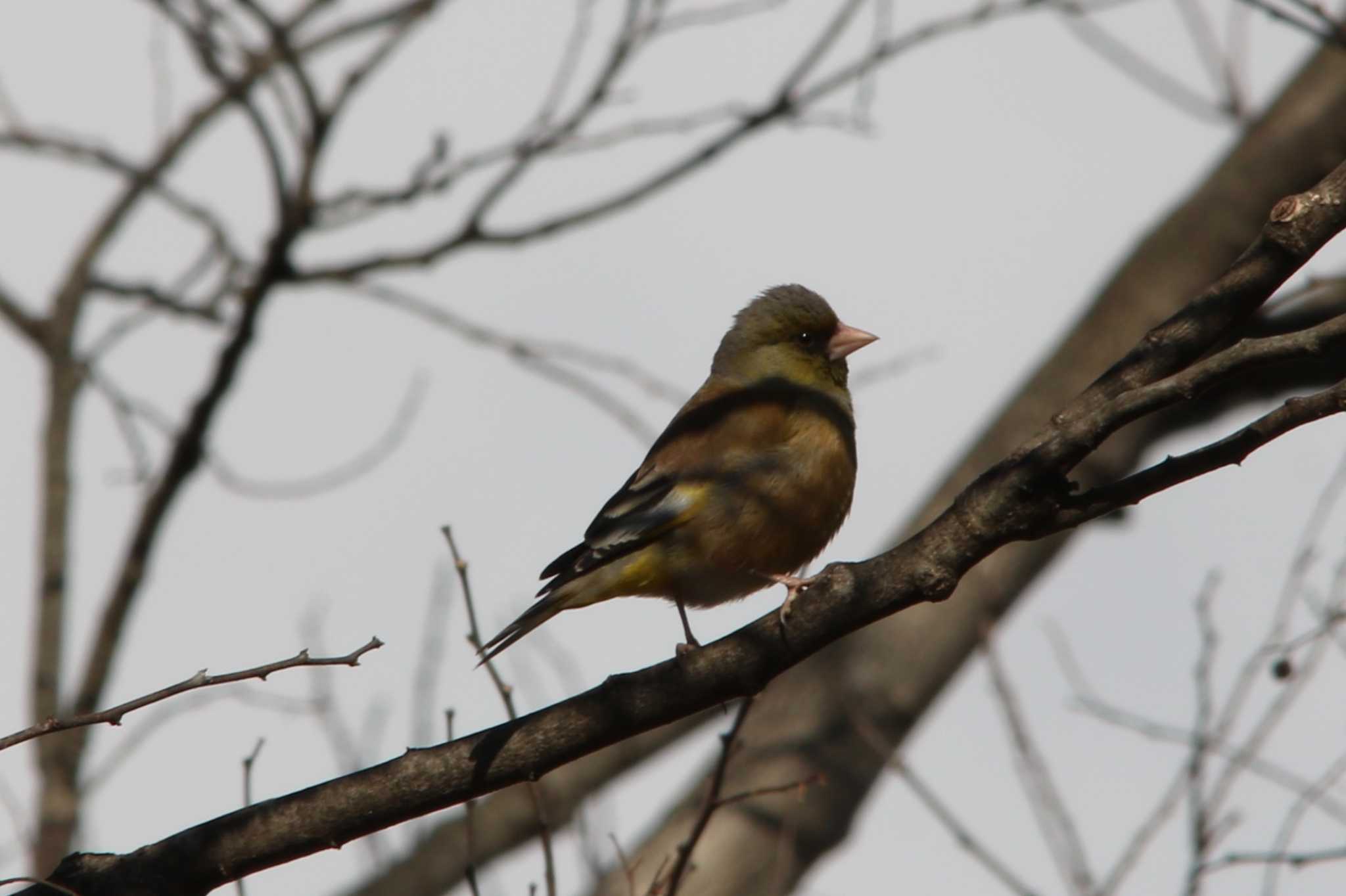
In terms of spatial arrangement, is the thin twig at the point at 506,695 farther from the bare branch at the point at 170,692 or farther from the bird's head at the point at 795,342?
the bird's head at the point at 795,342

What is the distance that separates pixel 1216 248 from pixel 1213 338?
6.28 metres

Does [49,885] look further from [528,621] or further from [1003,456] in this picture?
[1003,456]

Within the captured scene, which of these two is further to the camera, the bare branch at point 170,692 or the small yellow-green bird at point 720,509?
the small yellow-green bird at point 720,509

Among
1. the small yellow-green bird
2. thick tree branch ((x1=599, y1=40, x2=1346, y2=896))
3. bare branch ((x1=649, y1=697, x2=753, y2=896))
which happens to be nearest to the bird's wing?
the small yellow-green bird

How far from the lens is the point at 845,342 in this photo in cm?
691

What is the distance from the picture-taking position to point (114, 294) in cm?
757

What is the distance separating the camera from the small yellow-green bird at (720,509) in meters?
5.26

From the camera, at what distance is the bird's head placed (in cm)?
689

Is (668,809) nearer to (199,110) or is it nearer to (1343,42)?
(199,110)

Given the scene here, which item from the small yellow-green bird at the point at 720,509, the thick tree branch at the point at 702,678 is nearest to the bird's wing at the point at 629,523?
the small yellow-green bird at the point at 720,509

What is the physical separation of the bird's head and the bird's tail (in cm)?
207

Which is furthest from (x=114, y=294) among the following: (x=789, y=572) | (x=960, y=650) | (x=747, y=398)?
(x=960, y=650)

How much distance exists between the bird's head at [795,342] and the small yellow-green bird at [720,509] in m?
0.45

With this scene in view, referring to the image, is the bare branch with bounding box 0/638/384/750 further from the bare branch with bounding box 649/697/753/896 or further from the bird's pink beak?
the bird's pink beak
